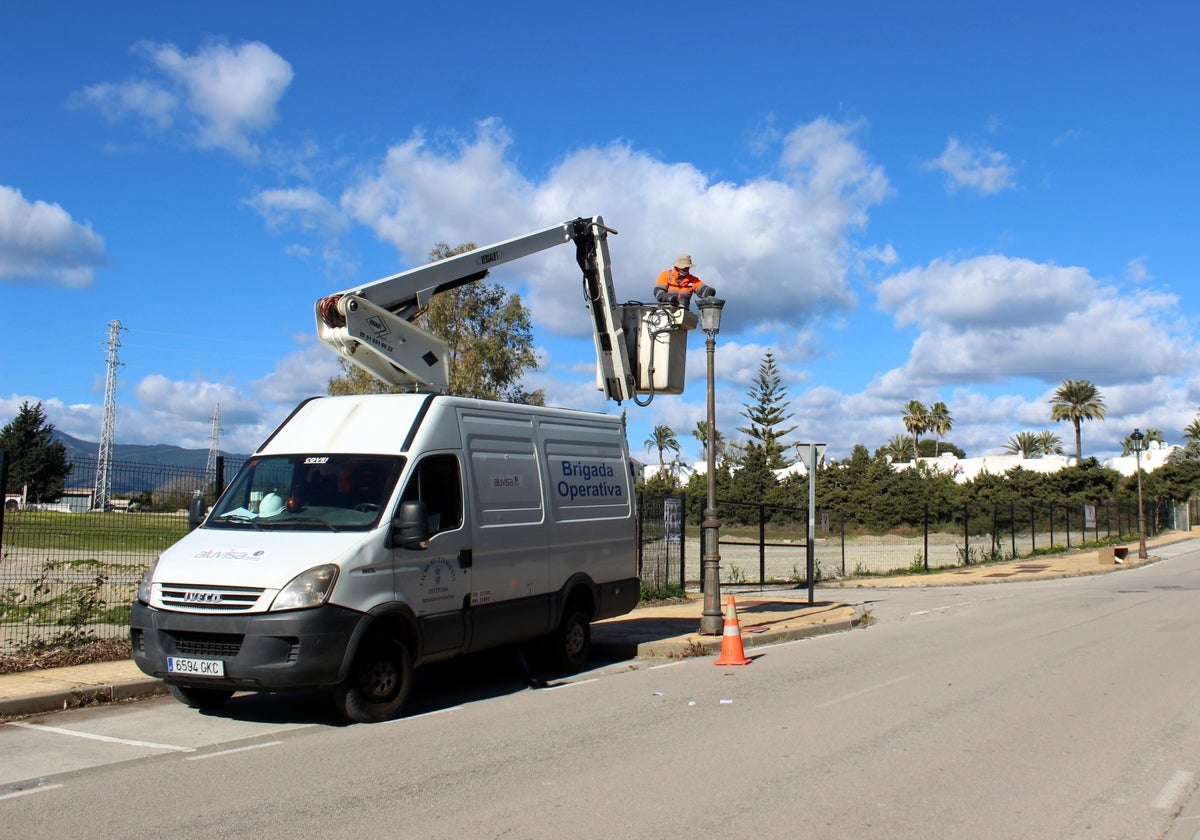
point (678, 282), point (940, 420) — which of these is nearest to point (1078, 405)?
point (940, 420)

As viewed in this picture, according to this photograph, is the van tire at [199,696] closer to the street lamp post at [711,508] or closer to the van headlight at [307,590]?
the van headlight at [307,590]

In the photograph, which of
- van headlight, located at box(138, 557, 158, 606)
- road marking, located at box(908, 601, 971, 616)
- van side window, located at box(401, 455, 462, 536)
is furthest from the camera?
road marking, located at box(908, 601, 971, 616)

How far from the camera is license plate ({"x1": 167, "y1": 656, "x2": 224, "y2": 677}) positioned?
8.14 meters

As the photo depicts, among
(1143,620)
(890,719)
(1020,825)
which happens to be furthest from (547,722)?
(1143,620)

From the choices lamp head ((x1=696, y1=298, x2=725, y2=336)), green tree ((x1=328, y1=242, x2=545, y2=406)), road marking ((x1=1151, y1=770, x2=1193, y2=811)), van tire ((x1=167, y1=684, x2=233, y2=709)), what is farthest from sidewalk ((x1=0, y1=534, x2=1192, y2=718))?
Result: green tree ((x1=328, y1=242, x2=545, y2=406))

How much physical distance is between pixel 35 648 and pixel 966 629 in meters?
12.9

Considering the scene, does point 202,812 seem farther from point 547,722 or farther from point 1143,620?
point 1143,620

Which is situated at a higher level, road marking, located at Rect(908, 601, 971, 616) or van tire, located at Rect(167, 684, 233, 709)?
van tire, located at Rect(167, 684, 233, 709)

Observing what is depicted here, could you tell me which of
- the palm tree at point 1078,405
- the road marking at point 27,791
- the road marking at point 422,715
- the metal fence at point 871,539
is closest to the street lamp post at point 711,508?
the metal fence at point 871,539

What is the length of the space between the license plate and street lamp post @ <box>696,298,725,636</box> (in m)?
7.13

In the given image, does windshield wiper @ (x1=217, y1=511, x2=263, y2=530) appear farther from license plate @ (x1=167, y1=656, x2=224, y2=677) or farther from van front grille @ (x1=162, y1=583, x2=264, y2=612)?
license plate @ (x1=167, y1=656, x2=224, y2=677)

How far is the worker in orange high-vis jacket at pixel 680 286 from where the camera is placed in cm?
1409

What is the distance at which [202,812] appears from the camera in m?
5.98

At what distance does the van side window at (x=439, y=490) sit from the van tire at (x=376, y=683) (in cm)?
115
